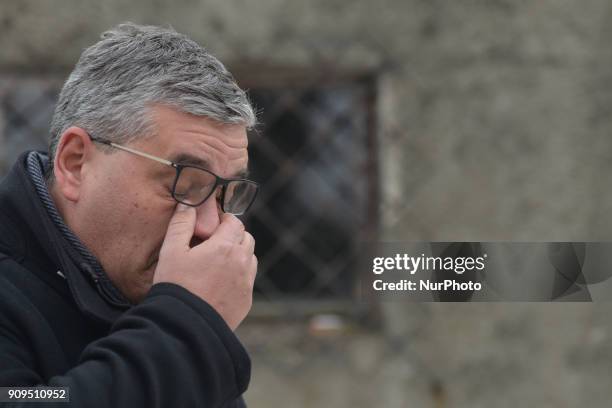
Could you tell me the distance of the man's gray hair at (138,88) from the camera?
1386mm

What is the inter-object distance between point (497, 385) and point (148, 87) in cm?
234

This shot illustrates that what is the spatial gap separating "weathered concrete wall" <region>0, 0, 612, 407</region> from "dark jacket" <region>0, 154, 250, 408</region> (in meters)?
1.97

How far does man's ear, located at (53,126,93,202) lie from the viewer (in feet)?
4.56

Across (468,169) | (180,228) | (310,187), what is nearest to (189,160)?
(180,228)

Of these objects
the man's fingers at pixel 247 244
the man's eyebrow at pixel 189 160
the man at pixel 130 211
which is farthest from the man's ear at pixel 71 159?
the man's fingers at pixel 247 244

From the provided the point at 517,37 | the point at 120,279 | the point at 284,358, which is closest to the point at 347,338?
the point at 284,358

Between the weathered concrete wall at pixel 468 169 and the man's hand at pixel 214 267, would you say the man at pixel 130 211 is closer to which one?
the man's hand at pixel 214 267

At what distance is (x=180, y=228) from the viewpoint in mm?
1331

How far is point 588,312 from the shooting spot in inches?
133

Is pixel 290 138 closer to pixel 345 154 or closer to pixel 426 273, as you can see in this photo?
pixel 345 154

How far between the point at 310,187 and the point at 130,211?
2038 mm

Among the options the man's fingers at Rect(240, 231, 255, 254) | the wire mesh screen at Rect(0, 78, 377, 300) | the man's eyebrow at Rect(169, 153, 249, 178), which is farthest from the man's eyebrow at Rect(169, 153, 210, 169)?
the wire mesh screen at Rect(0, 78, 377, 300)

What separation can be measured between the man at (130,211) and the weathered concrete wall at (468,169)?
6.05 ft

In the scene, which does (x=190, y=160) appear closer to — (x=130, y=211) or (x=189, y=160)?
(x=189, y=160)
